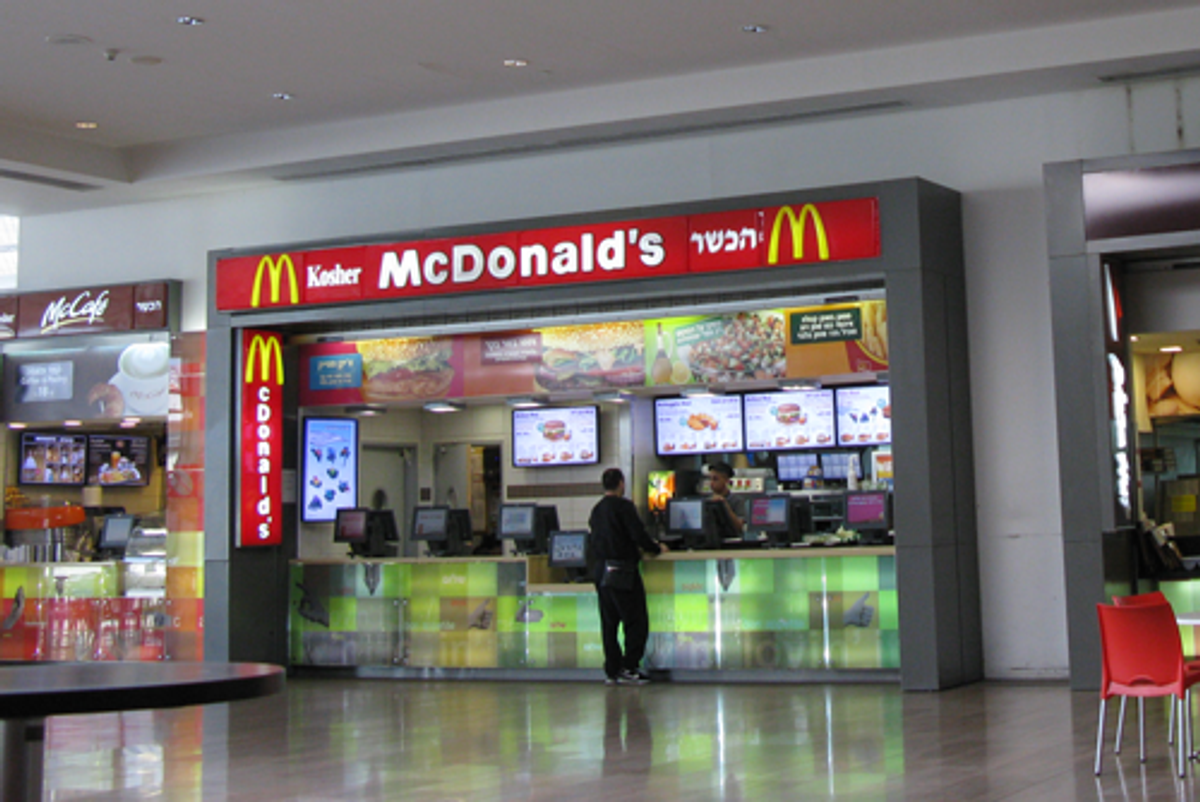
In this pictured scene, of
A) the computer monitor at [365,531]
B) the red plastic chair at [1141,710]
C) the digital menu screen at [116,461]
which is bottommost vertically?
the red plastic chair at [1141,710]

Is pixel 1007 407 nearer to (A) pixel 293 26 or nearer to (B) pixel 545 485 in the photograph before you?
(B) pixel 545 485

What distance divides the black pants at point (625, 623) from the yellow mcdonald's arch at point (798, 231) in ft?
7.63

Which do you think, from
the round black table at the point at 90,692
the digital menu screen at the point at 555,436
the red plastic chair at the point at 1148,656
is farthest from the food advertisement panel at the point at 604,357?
the round black table at the point at 90,692

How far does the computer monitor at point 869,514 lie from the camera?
966cm

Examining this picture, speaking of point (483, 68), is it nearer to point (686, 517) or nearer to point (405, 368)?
point (405, 368)

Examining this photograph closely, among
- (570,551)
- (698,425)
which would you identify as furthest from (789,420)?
(570,551)

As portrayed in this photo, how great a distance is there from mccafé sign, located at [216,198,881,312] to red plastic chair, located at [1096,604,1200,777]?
3892 mm

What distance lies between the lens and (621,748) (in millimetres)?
7066

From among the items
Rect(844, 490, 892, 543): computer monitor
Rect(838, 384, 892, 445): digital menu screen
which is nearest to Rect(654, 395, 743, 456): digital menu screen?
Rect(838, 384, 892, 445): digital menu screen

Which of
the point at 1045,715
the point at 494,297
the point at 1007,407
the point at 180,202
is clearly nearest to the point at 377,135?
the point at 494,297

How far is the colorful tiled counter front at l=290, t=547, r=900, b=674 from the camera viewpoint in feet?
31.4

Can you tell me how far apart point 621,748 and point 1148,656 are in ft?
8.05

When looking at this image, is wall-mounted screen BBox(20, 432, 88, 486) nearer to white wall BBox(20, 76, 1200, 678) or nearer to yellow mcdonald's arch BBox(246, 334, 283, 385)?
yellow mcdonald's arch BBox(246, 334, 283, 385)

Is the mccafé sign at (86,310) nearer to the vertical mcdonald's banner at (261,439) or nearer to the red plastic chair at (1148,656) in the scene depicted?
the vertical mcdonald's banner at (261,439)
